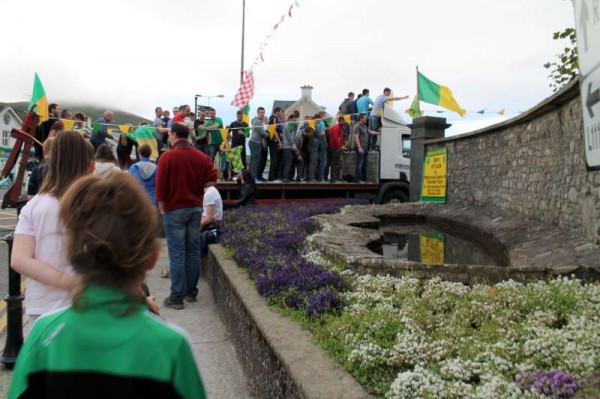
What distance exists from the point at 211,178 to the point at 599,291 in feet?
12.9

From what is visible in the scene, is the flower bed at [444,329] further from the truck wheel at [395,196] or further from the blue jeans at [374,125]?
the blue jeans at [374,125]

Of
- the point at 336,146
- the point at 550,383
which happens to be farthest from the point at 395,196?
the point at 550,383

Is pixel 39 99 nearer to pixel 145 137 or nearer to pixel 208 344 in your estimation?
pixel 145 137

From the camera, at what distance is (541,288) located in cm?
419

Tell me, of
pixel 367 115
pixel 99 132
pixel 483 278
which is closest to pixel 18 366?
pixel 483 278

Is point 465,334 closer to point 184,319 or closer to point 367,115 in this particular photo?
point 184,319

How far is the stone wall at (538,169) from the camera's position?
673 centimetres

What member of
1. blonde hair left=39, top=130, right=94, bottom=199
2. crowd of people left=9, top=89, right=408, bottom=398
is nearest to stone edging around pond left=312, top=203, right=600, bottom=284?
crowd of people left=9, top=89, right=408, bottom=398

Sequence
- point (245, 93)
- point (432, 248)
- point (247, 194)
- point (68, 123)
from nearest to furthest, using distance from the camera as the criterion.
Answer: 1. point (432, 248)
2. point (247, 194)
3. point (68, 123)
4. point (245, 93)

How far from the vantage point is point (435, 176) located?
13.6m

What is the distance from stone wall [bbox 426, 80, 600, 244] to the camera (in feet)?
22.1

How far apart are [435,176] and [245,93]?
618cm

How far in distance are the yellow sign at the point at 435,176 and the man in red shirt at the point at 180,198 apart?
332 inches

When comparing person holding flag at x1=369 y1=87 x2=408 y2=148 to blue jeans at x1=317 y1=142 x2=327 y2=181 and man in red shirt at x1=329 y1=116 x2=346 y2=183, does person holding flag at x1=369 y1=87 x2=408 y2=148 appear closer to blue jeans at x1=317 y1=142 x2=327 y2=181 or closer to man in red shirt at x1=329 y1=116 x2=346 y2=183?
man in red shirt at x1=329 y1=116 x2=346 y2=183
